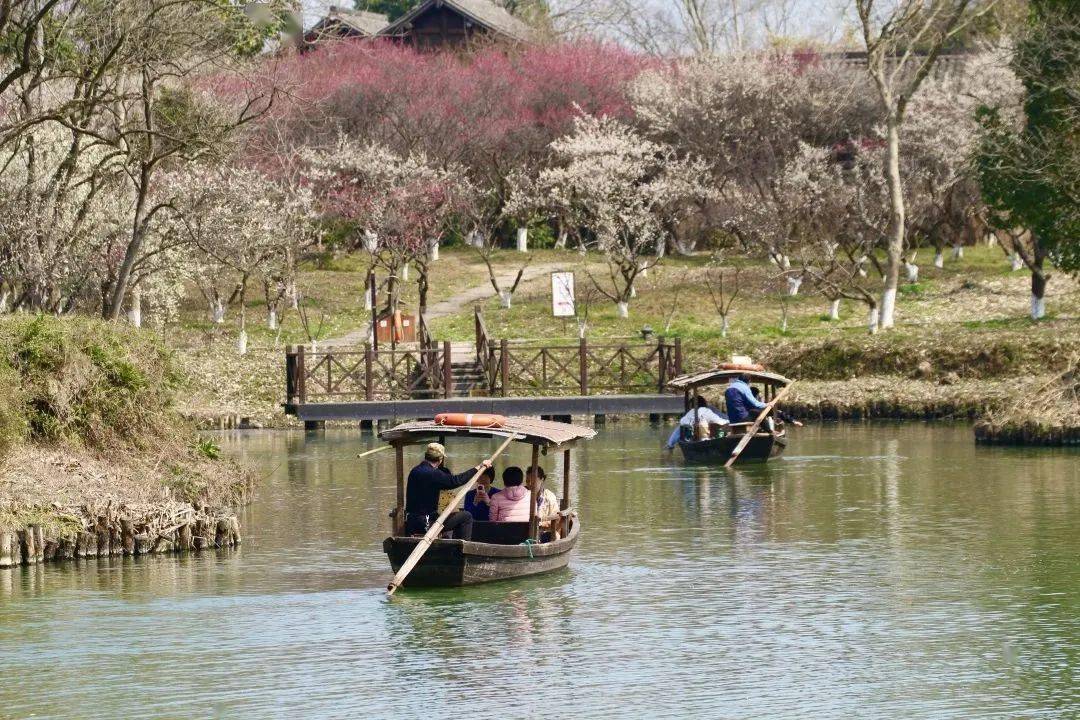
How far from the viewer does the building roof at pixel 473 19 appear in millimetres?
82562

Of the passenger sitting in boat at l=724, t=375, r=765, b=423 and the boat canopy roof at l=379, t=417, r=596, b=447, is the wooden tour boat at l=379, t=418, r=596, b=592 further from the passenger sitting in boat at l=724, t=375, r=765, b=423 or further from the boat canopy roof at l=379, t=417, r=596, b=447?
the passenger sitting in boat at l=724, t=375, r=765, b=423

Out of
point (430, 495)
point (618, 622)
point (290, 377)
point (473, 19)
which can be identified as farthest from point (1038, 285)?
point (473, 19)

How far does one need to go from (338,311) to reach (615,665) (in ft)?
151

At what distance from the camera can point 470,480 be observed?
2072 cm

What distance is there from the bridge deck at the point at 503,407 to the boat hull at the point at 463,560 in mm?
24918

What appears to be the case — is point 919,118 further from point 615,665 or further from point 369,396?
point 615,665

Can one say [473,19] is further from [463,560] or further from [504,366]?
[463,560]

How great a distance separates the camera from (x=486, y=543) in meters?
21.2

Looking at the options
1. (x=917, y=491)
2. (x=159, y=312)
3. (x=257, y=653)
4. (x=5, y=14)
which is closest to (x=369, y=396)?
(x=159, y=312)

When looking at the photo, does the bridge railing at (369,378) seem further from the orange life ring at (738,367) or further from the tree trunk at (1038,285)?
the tree trunk at (1038,285)

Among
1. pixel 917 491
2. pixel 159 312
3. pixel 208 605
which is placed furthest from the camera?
pixel 159 312

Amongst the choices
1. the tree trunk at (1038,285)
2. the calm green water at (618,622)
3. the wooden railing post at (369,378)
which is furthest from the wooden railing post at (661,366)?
the calm green water at (618,622)

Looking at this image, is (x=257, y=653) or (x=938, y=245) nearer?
(x=257, y=653)

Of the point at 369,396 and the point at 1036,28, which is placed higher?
the point at 1036,28
